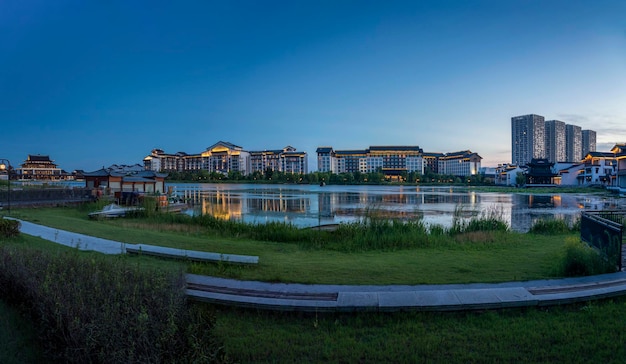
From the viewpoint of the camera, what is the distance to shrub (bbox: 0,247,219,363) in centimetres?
308

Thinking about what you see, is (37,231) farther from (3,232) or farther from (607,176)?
(607,176)

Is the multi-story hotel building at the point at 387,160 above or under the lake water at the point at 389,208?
above

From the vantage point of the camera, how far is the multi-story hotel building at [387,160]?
156m

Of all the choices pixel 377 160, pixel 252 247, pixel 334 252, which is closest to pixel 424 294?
pixel 334 252

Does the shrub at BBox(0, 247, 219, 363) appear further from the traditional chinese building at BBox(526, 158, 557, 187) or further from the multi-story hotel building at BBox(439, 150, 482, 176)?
the multi-story hotel building at BBox(439, 150, 482, 176)

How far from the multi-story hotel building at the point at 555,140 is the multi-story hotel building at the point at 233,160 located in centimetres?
12572

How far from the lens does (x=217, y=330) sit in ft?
13.7

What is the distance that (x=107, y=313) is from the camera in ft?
11.0

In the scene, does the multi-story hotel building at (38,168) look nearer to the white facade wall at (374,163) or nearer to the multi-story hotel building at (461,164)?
the white facade wall at (374,163)

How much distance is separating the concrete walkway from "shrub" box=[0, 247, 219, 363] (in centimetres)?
87

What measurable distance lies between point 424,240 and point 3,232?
35.6 feet

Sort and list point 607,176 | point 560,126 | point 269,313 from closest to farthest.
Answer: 1. point 269,313
2. point 607,176
3. point 560,126

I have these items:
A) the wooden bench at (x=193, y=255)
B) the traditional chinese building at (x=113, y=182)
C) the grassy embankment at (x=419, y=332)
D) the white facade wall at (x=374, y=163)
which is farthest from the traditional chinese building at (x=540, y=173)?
the wooden bench at (x=193, y=255)

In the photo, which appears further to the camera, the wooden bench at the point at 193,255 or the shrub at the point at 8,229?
the shrub at the point at 8,229
